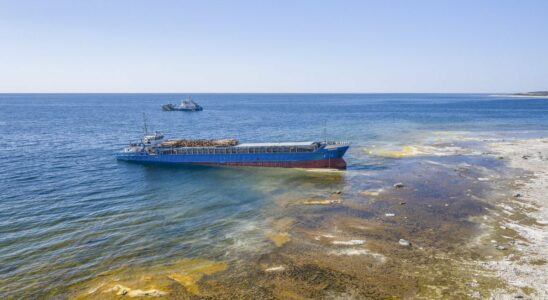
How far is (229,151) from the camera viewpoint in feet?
204

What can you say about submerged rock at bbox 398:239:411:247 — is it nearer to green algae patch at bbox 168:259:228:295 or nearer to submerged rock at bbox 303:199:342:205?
submerged rock at bbox 303:199:342:205

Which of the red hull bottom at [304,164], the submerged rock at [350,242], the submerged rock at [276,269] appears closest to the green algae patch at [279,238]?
the submerged rock at [276,269]

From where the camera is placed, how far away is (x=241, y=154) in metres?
60.9

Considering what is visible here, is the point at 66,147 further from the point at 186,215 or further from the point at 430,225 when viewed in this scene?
the point at 430,225

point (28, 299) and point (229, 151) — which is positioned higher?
point (229, 151)

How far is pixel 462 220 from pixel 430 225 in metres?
4.03

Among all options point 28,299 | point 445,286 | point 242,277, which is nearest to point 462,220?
point 445,286

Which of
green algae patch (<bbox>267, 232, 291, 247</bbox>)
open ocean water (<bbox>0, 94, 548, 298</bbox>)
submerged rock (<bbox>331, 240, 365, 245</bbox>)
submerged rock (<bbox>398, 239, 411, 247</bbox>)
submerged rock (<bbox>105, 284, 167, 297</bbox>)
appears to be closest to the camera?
submerged rock (<bbox>105, 284, 167, 297</bbox>)

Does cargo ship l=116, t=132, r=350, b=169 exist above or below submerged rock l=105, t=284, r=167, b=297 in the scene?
above

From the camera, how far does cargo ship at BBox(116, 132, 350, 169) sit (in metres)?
57.9

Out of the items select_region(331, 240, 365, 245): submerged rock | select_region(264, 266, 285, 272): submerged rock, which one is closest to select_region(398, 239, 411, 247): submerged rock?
select_region(331, 240, 365, 245): submerged rock

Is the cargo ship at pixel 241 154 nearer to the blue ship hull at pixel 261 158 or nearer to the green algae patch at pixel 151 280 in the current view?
the blue ship hull at pixel 261 158

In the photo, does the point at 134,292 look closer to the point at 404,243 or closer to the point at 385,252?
the point at 385,252

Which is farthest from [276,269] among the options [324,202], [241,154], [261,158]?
[241,154]
